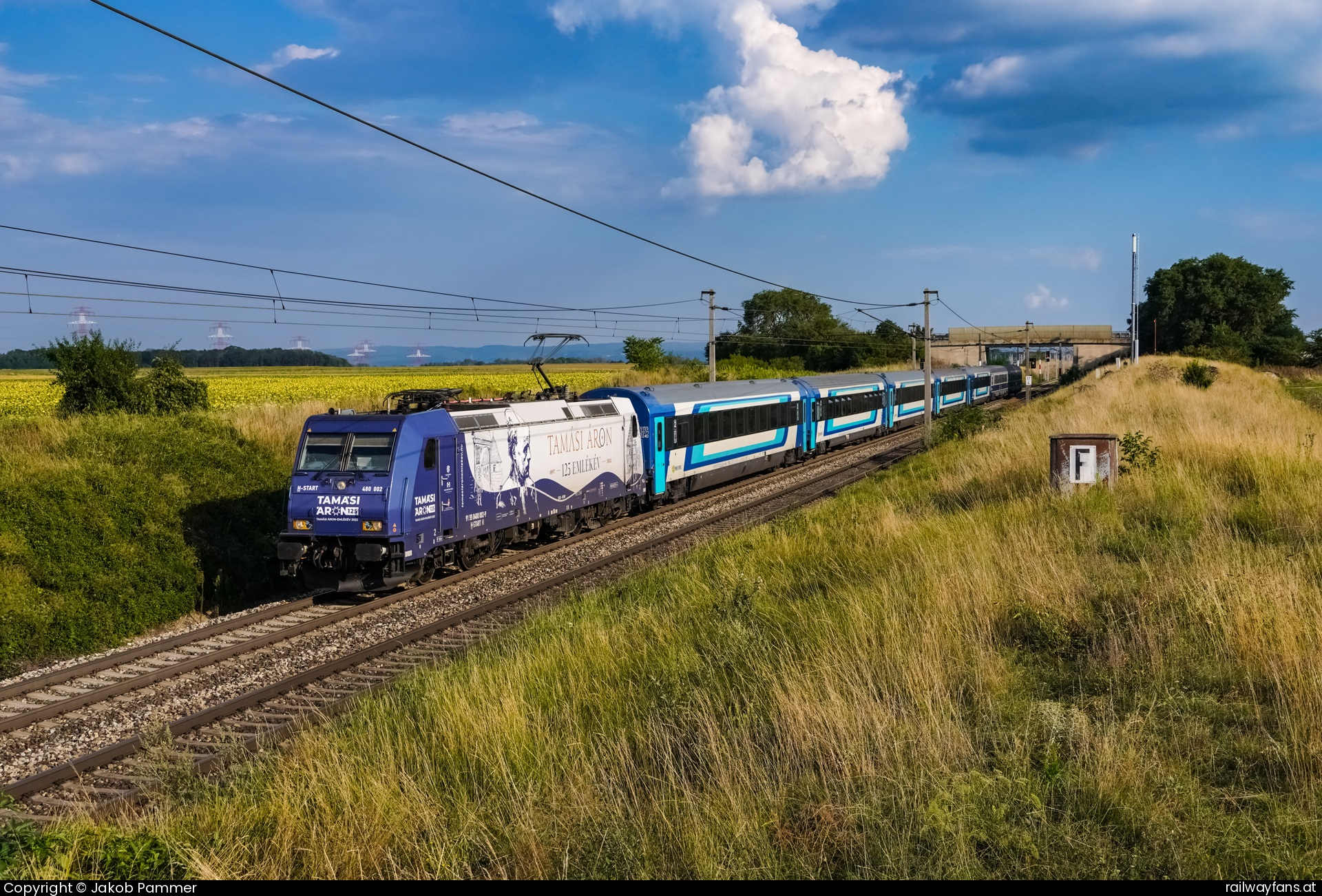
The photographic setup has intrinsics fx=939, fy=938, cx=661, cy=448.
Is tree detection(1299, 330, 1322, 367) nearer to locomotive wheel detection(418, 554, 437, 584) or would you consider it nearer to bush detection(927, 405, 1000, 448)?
bush detection(927, 405, 1000, 448)

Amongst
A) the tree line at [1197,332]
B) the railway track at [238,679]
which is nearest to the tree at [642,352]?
the tree line at [1197,332]

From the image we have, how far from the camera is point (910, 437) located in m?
42.1

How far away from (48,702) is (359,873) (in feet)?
24.9

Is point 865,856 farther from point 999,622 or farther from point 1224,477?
point 1224,477

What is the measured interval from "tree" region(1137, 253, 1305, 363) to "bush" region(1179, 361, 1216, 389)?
37971 millimetres

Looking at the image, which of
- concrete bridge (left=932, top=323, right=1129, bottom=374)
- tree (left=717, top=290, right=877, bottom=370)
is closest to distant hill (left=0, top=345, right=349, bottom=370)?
tree (left=717, top=290, right=877, bottom=370)

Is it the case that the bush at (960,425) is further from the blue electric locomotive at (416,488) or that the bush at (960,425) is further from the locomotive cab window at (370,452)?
the locomotive cab window at (370,452)

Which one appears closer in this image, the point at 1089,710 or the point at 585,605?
the point at 1089,710

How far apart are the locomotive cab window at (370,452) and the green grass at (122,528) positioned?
11.9 feet

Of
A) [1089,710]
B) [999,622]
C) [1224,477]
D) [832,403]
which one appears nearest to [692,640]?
[999,622]

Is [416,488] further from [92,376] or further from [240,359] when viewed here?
[240,359]

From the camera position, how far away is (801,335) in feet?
329

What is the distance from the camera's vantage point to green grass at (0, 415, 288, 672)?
14.0m

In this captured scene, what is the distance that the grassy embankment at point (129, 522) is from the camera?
14023 millimetres
